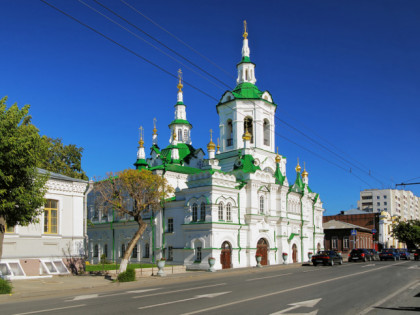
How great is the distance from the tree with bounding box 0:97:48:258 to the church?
1814cm

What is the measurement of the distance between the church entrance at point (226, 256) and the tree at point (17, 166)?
19.4 metres

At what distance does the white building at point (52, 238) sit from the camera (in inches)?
924

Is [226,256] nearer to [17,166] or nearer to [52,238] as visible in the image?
[52,238]

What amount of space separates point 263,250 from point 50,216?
20495mm

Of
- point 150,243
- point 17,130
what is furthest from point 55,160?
point 17,130

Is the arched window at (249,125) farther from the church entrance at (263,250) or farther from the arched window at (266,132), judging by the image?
the church entrance at (263,250)

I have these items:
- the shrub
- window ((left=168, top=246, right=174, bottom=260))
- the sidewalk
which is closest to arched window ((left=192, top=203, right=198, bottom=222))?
window ((left=168, top=246, right=174, bottom=260))

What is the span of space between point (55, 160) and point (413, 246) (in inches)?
3033

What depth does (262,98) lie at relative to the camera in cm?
4550

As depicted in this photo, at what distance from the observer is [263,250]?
39.8 meters

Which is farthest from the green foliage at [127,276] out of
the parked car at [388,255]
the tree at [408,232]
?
the tree at [408,232]

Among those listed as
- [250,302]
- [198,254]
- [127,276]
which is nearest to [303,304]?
[250,302]

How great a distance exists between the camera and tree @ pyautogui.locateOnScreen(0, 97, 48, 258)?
58.1 ft

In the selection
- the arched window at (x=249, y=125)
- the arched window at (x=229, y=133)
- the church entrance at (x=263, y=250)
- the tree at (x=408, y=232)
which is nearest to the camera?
the church entrance at (x=263, y=250)
